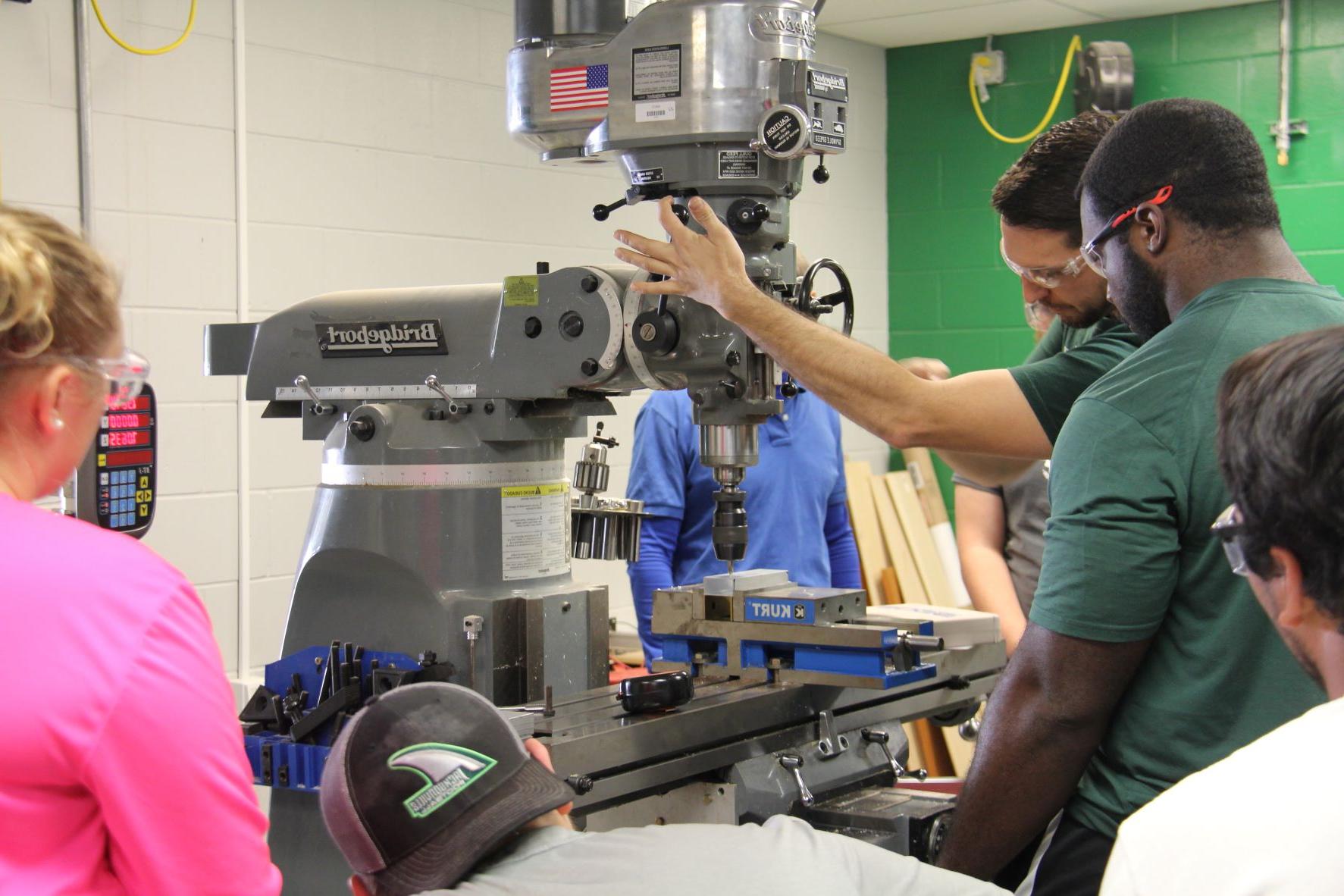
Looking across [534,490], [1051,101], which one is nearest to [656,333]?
[534,490]

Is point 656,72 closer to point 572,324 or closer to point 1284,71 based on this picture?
point 572,324

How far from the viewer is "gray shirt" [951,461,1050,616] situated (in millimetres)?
3412

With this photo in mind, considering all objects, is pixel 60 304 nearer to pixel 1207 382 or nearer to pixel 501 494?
pixel 501 494

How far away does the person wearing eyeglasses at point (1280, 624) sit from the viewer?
0.84m

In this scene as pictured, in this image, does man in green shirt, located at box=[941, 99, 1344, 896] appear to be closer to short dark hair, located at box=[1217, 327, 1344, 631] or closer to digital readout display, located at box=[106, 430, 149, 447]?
short dark hair, located at box=[1217, 327, 1344, 631]

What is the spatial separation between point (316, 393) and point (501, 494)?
35cm

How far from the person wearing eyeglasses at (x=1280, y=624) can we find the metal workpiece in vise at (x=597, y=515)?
119 cm

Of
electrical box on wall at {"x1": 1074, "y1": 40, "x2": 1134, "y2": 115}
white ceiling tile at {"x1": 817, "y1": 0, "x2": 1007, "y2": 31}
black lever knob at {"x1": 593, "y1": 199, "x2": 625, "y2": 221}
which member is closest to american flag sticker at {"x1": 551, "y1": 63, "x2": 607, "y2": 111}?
black lever knob at {"x1": 593, "y1": 199, "x2": 625, "y2": 221}

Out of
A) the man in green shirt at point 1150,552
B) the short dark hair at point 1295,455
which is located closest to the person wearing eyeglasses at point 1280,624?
the short dark hair at point 1295,455

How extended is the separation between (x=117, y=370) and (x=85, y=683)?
0.28 m

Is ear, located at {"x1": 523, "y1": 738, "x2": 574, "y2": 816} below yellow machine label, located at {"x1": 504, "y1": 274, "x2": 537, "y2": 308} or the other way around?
below

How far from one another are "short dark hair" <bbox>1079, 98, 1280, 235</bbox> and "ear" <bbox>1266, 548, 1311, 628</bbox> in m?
0.73

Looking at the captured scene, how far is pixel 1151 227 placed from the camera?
1.64 m

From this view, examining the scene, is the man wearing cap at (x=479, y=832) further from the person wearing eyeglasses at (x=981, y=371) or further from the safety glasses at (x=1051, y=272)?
the safety glasses at (x=1051, y=272)
